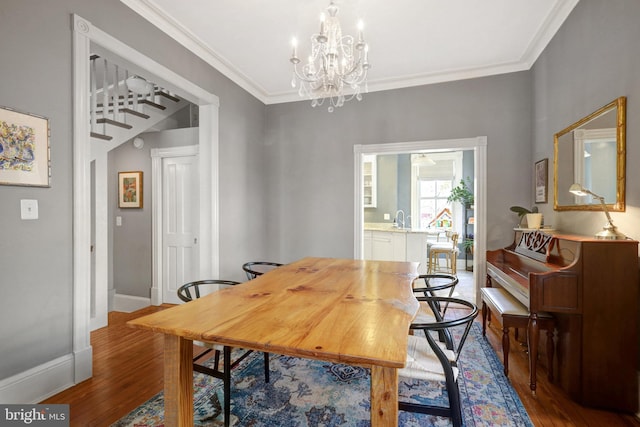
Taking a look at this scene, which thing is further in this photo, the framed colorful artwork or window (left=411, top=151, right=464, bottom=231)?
window (left=411, top=151, right=464, bottom=231)

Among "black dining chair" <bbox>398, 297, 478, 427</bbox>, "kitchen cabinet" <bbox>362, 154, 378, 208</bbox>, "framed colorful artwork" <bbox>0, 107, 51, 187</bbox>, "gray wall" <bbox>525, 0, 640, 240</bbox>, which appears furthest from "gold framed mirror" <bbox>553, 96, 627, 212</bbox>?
"kitchen cabinet" <bbox>362, 154, 378, 208</bbox>

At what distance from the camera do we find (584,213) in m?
2.33

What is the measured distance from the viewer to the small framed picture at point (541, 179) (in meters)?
3.03

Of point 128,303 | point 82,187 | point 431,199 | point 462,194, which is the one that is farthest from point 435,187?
point 82,187

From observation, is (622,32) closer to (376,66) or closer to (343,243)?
(376,66)

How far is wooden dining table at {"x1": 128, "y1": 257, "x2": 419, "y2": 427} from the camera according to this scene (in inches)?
41.4

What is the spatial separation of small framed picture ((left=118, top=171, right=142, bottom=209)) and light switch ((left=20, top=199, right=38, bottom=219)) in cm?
223

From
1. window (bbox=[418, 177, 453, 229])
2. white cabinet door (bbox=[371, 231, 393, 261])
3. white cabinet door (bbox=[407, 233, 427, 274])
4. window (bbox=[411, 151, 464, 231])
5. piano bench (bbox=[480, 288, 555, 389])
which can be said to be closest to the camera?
piano bench (bbox=[480, 288, 555, 389])

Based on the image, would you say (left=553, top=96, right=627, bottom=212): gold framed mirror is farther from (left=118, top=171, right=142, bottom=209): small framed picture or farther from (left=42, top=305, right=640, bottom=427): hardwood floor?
(left=118, top=171, right=142, bottom=209): small framed picture

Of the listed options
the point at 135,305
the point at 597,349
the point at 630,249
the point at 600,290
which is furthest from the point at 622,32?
the point at 135,305

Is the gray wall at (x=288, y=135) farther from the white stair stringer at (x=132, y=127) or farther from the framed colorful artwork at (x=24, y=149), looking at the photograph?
the white stair stringer at (x=132, y=127)

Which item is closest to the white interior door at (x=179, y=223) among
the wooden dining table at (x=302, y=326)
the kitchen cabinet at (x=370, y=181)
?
the wooden dining table at (x=302, y=326)

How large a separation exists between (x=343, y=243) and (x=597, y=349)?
9.04 ft

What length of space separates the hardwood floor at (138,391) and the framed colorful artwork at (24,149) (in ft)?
4.46
